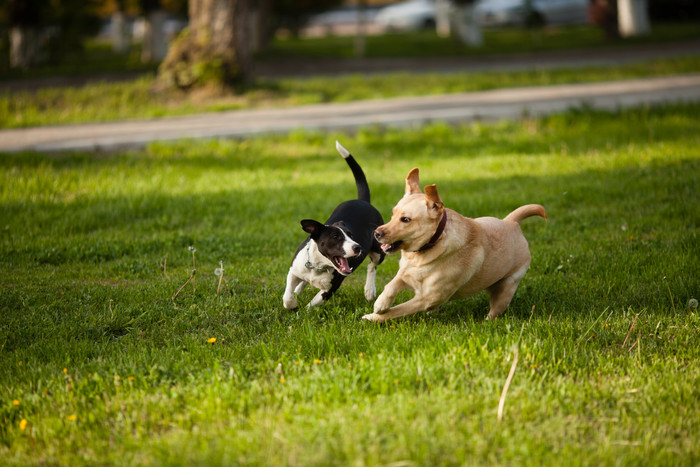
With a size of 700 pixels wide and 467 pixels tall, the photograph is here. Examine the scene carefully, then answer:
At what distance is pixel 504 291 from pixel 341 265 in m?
1.17

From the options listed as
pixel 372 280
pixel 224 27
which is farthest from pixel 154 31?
pixel 372 280

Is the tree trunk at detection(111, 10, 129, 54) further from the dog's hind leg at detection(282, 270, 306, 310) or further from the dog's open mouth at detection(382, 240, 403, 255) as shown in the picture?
the dog's open mouth at detection(382, 240, 403, 255)

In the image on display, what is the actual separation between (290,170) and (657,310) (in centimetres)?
571

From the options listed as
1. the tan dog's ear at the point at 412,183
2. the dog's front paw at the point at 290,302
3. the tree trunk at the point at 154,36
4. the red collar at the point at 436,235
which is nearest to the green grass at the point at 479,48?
the tree trunk at the point at 154,36

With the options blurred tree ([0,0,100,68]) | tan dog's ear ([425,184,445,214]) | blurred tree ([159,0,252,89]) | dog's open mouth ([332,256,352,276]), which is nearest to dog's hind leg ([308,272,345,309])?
dog's open mouth ([332,256,352,276])

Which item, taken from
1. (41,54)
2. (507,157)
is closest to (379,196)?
(507,157)

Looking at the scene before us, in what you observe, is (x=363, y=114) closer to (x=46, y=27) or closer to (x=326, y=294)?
(x=326, y=294)

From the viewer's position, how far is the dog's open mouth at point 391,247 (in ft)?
13.5

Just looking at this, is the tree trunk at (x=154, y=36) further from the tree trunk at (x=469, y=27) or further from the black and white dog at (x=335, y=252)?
the black and white dog at (x=335, y=252)

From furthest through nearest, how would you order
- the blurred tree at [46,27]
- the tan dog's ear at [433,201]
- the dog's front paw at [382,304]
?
the blurred tree at [46,27] < the dog's front paw at [382,304] < the tan dog's ear at [433,201]

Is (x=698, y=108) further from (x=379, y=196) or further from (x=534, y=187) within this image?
(x=379, y=196)

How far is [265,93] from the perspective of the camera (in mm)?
14570

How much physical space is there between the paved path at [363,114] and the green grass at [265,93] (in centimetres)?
56

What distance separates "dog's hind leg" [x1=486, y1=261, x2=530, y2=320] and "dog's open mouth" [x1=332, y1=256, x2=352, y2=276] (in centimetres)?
105
